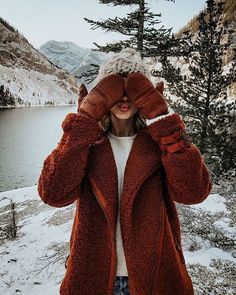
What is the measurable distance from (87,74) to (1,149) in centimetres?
1489

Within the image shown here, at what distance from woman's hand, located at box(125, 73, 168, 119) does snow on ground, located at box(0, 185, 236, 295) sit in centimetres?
293

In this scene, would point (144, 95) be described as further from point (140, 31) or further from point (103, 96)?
point (140, 31)

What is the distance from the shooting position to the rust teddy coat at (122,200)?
142 centimetres

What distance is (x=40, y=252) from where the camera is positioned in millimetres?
4984

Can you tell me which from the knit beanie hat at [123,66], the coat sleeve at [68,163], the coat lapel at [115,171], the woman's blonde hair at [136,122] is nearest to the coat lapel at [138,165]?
the coat lapel at [115,171]

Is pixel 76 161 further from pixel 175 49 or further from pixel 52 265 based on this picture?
pixel 175 49

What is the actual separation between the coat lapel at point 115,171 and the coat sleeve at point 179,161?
0.27 feet

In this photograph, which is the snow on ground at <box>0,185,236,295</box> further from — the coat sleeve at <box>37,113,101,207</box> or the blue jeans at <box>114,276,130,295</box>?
the coat sleeve at <box>37,113,101,207</box>

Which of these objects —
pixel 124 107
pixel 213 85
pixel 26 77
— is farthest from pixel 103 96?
pixel 26 77

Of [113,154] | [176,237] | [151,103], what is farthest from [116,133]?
[176,237]

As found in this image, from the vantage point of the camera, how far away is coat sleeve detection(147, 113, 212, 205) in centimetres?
140

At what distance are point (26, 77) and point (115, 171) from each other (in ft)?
220

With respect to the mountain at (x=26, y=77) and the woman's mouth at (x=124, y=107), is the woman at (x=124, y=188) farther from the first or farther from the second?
the mountain at (x=26, y=77)

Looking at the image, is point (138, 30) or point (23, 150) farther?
point (23, 150)
